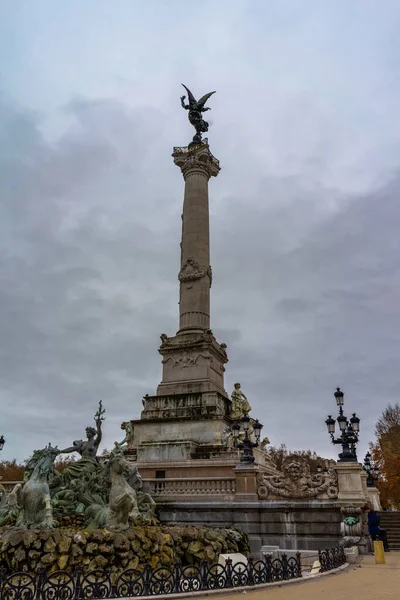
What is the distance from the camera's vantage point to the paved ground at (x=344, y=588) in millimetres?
7855

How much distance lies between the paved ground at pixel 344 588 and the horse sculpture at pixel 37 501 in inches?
292

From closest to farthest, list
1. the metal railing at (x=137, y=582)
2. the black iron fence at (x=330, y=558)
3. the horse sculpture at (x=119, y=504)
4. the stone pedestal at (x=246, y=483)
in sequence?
the metal railing at (x=137, y=582)
the black iron fence at (x=330, y=558)
the horse sculpture at (x=119, y=504)
the stone pedestal at (x=246, y=483)

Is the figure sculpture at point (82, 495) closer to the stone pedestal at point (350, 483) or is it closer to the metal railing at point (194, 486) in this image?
the metal railing at point (194, 486)

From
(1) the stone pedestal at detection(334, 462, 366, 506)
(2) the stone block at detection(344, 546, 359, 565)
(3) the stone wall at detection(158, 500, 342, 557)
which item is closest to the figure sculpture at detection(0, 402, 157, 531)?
(3) the stone wall at detection(158, 500, 342, 557)

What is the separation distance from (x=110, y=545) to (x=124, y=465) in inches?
100

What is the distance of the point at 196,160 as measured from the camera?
108 ft

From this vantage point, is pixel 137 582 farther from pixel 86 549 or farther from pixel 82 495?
pixel 82 495

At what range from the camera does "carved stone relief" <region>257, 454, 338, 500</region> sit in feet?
54.2

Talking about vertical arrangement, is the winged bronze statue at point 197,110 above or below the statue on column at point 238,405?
above

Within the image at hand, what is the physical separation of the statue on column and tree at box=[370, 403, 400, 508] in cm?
2562

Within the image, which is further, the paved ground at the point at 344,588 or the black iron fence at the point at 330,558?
the black iron fence at the point at 330,558

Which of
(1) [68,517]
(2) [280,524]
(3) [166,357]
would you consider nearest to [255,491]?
(2) [280,524]

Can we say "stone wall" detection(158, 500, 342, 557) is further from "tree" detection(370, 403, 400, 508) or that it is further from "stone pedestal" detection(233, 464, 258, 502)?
"tree" detection(370, 403, 400, 508)

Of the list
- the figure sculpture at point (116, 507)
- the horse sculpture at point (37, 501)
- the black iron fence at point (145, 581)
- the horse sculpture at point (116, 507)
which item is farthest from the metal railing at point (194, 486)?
the black iron fence at point (145, 581)
